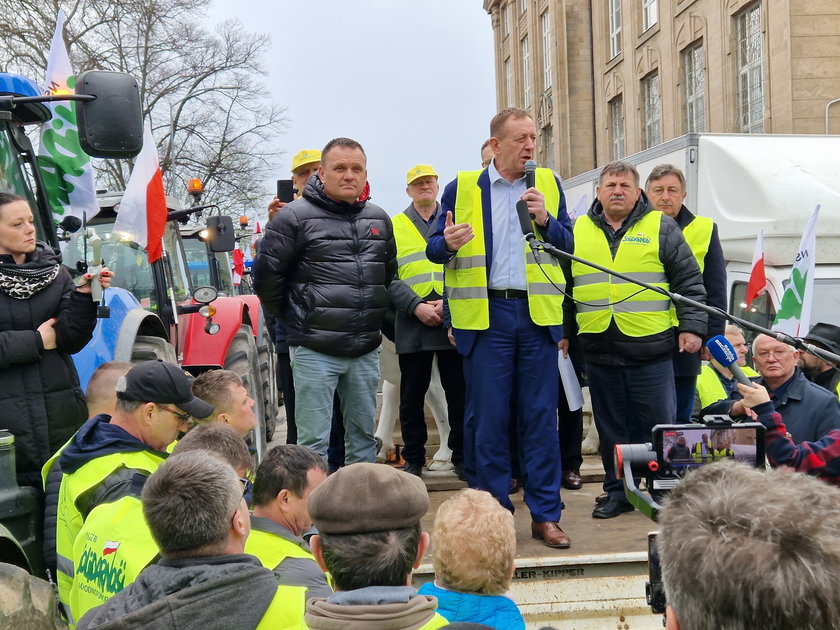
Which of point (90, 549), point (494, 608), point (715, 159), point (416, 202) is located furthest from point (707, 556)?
point (715, 159)

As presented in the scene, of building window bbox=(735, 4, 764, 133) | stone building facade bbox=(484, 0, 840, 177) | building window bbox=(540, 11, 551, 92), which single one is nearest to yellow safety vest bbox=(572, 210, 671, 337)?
stone building facade bbox=(484, 0, 840, 177)

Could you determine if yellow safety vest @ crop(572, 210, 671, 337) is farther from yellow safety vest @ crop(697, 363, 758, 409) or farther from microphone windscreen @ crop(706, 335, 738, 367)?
microphone windscreen @ crop(706, 335, 738, 367)

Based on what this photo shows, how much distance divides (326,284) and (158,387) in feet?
4.99

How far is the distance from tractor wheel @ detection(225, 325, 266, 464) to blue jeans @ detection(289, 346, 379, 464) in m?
2.58

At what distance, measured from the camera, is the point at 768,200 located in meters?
7.06

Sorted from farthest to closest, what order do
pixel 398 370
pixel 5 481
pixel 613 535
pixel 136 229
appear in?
pixel 398 370, pixel 136 229, pixel 613 535, pixel 5 481

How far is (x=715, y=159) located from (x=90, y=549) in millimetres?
6339

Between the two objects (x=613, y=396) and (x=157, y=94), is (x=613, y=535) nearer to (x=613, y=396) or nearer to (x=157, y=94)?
(x=613, y=396)

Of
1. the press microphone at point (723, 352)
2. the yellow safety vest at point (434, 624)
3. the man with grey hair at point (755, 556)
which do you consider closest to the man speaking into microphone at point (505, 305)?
the press microphone at point (723, 352)

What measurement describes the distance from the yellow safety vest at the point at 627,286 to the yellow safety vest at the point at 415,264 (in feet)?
3.79

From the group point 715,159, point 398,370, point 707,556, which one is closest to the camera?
point 707,556

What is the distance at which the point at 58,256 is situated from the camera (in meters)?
4.34

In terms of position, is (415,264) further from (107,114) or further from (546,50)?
(546,50)

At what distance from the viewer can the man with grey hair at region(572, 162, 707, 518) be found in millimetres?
4684
